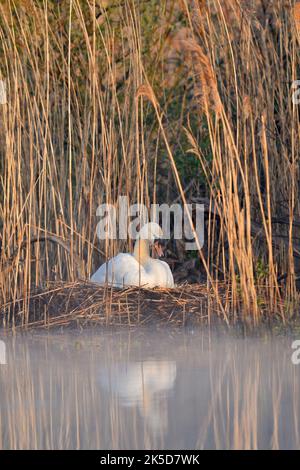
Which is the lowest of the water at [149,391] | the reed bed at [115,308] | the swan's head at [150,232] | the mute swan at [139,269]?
the water at [149,391]

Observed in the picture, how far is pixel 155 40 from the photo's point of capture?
8.42 m

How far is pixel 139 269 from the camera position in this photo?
259 inches

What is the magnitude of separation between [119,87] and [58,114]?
1.37m

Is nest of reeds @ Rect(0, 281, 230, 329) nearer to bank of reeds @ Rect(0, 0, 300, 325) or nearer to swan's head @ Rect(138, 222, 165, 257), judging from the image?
bank of reeds @ Rect(0, 0, 300, 325)

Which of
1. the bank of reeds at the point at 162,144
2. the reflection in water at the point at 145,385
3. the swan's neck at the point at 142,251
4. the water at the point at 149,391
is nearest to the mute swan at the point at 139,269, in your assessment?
the swan's neck at the point at 142,251

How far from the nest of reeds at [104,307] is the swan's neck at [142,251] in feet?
1.31

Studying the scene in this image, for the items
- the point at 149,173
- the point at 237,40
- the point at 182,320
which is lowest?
the point at 182,320

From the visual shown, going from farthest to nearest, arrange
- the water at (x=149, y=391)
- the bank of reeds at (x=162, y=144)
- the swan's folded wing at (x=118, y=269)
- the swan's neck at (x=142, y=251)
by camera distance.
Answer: the swan's neck at (x=142, y=251)
the swan's folded wing at (x=118, y=269)
the bank of reeds at (x=162, y=144)
the water at (x=149, y=391)

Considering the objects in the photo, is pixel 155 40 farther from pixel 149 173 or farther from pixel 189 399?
pixel 189 399

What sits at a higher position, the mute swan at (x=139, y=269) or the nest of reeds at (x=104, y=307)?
the mute swan at (x=139, y=269)

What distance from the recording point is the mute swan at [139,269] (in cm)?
664

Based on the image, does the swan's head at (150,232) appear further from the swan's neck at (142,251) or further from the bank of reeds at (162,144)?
the bank of reeds at (162,144)
